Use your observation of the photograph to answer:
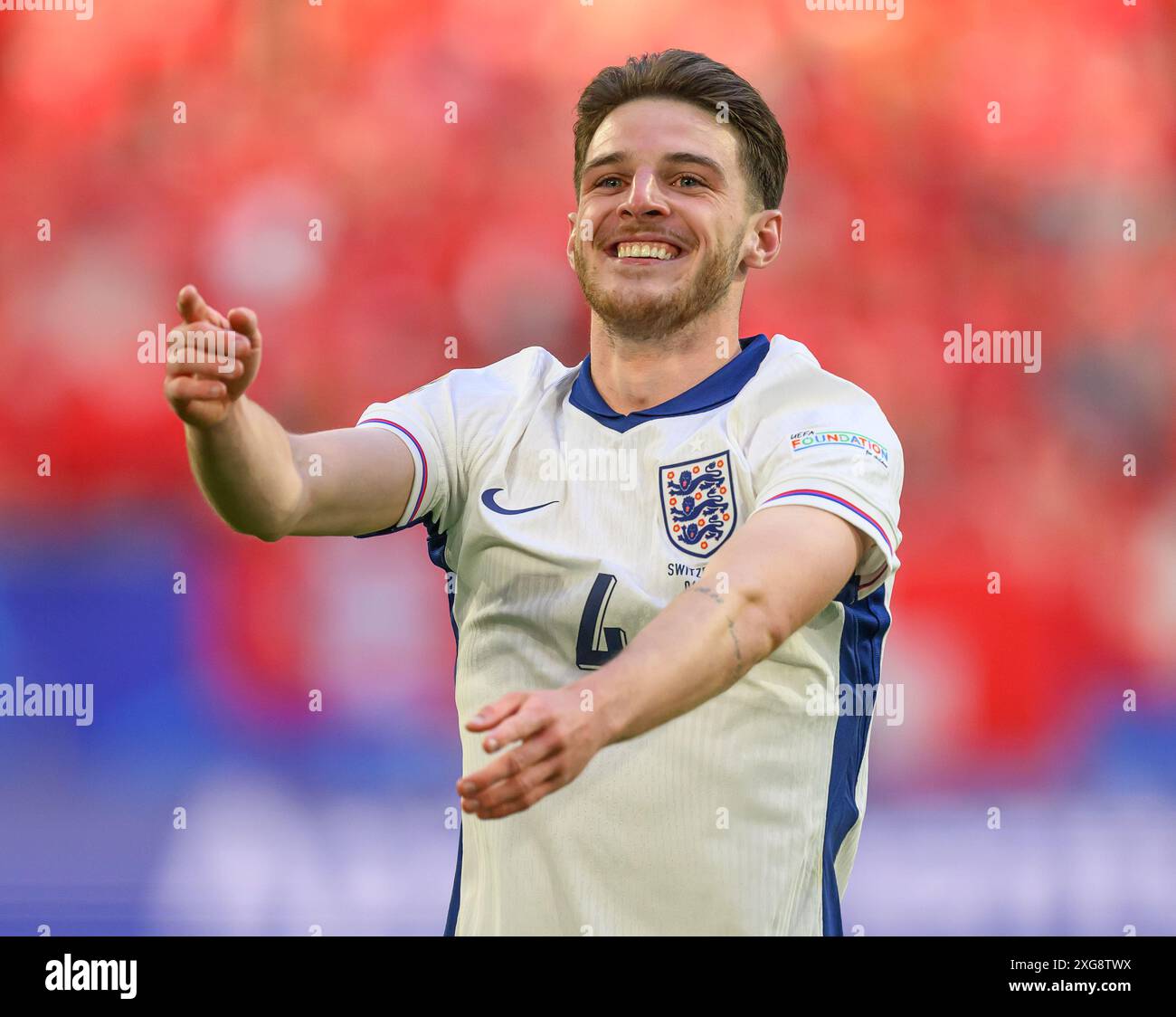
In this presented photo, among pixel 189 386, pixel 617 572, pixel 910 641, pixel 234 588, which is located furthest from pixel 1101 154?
pixel 189 386

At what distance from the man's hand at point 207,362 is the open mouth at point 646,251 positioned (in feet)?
2.67

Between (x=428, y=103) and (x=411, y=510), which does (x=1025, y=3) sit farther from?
(x=411, y=510)

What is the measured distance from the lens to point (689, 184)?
237cm

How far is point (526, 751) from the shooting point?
138 centimetres

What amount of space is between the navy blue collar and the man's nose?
0.30 metres

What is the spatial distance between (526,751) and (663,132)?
1.39 metres

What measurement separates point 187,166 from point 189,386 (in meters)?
2.56

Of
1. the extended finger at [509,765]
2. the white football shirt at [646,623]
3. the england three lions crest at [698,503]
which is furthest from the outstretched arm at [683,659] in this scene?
the england three lions crest at [698,503]

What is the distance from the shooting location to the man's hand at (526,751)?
1362 millimetres

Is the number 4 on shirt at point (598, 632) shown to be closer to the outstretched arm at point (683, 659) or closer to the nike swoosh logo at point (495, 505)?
the nike swoosh logo at point (495, 505)

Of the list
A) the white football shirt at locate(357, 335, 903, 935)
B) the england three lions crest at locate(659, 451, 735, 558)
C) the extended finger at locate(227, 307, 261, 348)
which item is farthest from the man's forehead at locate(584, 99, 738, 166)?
the extended finger at locate(227, 307, 261, 348)

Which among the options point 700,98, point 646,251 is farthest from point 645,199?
point 700,98

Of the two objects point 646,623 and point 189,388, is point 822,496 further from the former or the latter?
point 189,388

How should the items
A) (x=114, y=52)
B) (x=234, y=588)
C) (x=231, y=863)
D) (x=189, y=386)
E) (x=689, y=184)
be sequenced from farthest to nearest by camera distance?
(x=114, y=52)
(x=234, y=588)
(x=231, y=863)
(x=689, y=184)
(x=189, y=386)
